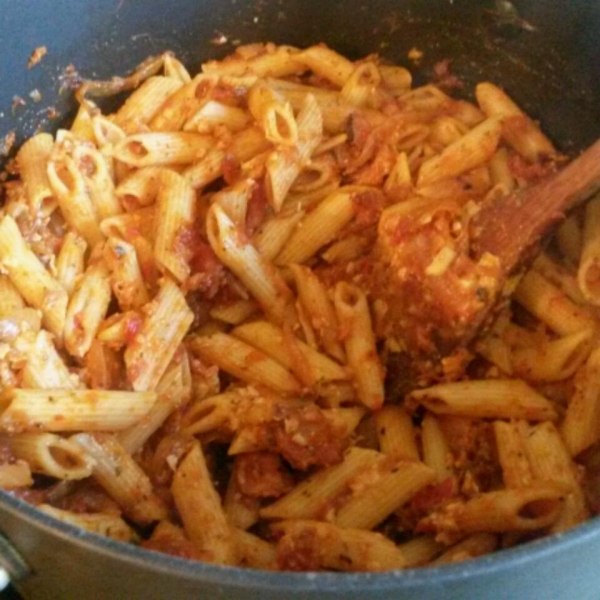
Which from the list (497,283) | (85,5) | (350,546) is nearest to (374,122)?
(497,283)

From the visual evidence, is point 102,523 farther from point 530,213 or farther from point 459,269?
point 530,213

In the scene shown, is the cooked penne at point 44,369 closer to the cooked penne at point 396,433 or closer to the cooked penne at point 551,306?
the cooked penne at point 396,433

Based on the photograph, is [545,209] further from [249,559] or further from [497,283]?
[249,559]

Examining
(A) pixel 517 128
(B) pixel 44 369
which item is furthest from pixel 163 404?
(A) pixel 517 128

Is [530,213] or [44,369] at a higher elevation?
[44,369]

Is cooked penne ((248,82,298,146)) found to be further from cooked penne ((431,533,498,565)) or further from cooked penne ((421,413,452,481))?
cooked penne ((431,533,498,565))

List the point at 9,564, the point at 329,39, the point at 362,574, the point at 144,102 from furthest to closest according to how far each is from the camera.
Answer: the point at 329,39
the point at 144,102
the point at 9,564
the point at 362,574
